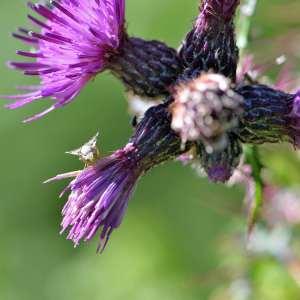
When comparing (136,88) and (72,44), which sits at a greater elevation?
(72,44)

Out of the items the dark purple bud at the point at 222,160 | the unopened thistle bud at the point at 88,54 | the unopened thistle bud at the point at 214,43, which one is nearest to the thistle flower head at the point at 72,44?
the unopened thistle bud at the point at 88,54

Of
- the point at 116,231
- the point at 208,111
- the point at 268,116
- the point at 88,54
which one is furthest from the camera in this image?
the point at 116,231

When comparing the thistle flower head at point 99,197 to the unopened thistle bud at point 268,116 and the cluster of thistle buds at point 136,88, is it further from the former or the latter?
the unopened thistle bud at point 268,116

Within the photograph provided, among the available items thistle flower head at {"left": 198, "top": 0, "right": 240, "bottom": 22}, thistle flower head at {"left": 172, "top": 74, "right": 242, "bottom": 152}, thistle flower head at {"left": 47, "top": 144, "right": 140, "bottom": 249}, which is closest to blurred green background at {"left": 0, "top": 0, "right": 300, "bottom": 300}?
thistle flower head at {"left": 198, "top": 0, "right": 240, "bottom": 22}

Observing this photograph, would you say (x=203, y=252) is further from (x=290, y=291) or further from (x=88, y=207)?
(x=88, y=207)

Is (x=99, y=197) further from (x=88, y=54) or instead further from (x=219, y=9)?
(x=219, y=9)

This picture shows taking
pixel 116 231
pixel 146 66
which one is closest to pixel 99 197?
pixel 146 66

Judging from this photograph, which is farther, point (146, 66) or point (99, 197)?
point (146, 66)

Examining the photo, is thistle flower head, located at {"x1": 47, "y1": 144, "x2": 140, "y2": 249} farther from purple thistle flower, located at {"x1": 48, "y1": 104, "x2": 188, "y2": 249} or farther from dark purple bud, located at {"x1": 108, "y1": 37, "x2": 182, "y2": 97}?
dark purple bud, located at {"x1": 108, "y1": 37, "x2": 182, "y2": 97}
